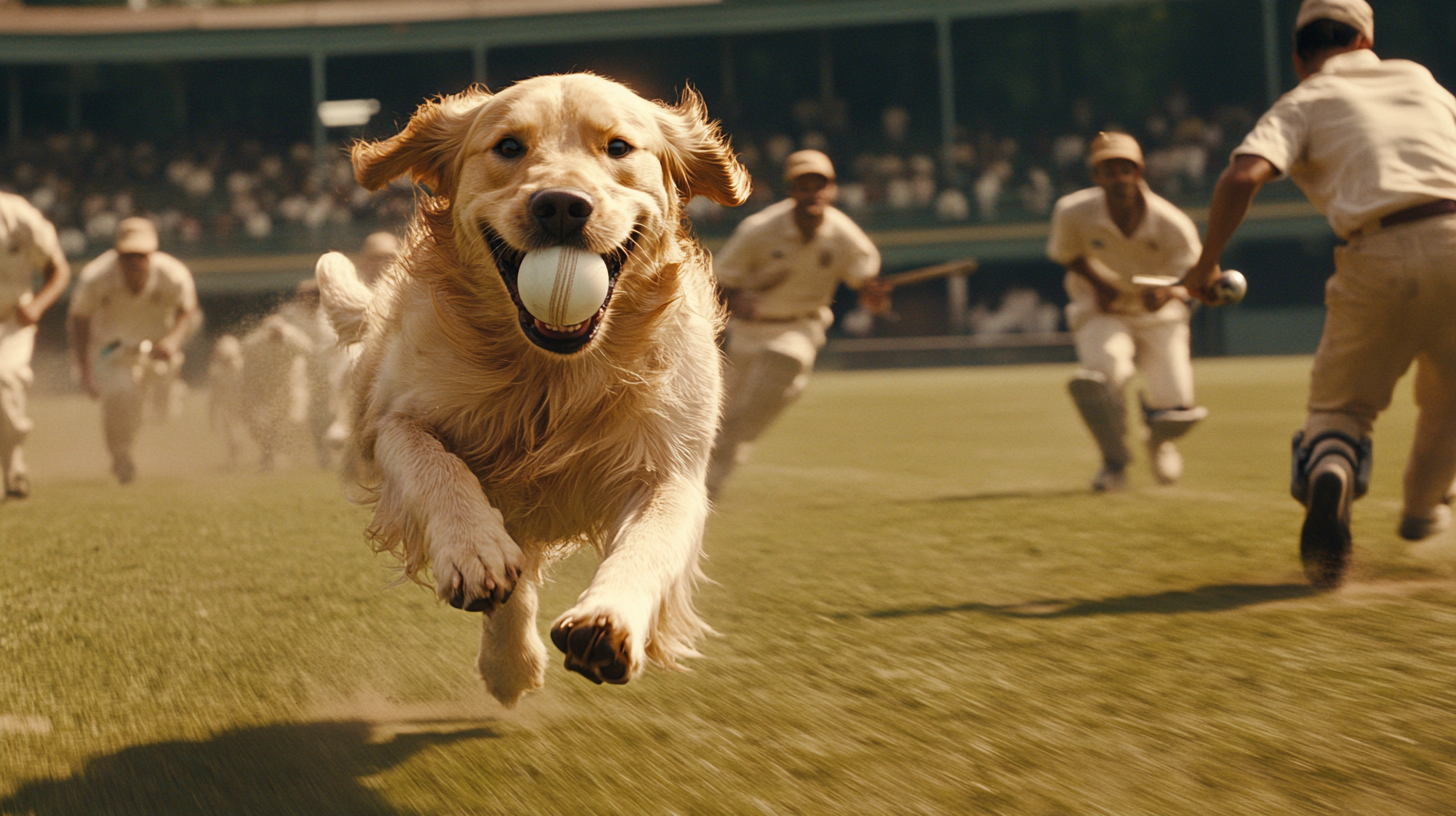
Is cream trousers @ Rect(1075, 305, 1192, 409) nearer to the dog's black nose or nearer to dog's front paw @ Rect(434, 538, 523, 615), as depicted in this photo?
the dog's black nose

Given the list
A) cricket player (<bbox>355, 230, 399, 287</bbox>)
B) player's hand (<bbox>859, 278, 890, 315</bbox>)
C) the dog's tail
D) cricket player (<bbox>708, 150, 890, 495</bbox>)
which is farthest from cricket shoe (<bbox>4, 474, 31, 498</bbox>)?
player's hand (<bbox>859, 278, 890, 315</bbox>)

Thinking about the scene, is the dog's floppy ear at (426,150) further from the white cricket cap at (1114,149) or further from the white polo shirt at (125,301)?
the white polo shirt at (125,301)

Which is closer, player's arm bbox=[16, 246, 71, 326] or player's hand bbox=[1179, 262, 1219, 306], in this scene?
player's hand bbox=[1179, 262, 1219, 306]

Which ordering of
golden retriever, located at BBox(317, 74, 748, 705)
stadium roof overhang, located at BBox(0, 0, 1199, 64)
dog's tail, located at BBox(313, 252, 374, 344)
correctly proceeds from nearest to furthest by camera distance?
1. golden retriever, located at BBox(317, 74, 748, 705)
2. dog's tail, located at BBox(313, 252, 374, 344)
3. stadium roof overhang, located at BBox(0, 0, 1199, 64)

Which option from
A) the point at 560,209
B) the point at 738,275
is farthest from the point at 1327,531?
the point at 738,275

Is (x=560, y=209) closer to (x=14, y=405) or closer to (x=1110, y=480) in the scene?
(x=1110, y=480)

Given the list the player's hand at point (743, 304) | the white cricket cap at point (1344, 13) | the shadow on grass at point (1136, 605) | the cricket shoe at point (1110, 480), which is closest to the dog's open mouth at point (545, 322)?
the shadow on grass at point (1136, 605)

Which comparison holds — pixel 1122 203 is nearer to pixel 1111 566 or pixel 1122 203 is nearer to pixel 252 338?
pixel 1111 566
